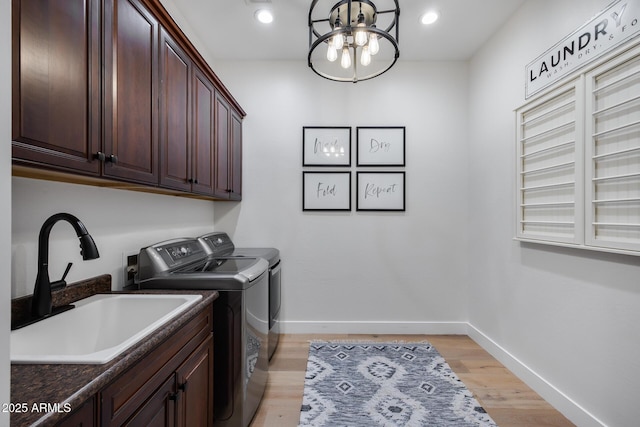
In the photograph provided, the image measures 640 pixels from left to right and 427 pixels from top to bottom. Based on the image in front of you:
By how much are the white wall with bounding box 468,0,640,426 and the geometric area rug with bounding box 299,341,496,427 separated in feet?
1.85

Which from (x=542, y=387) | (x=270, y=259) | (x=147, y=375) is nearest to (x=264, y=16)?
(x=270, y=259)

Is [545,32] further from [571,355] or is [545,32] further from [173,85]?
[173,85]

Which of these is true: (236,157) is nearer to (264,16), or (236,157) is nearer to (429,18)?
(264,16)

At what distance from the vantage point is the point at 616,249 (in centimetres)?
142

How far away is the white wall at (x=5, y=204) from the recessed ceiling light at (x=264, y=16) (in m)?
2.09

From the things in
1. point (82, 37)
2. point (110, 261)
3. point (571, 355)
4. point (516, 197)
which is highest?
point (82, 37)

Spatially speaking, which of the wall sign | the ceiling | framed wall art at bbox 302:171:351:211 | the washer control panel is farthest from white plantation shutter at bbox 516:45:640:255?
the washer control panel

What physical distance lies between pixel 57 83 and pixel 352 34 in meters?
1.31

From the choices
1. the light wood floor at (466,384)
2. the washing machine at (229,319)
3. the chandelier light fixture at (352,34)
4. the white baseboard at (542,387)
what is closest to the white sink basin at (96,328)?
the washing machine at (229,319)

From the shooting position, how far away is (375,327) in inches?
117

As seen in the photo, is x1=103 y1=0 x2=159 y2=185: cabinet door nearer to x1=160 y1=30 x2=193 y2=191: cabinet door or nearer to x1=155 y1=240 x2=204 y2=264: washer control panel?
x1=160 y1=30 x2=193 y2=191: cabinet door

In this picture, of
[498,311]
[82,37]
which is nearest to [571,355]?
[498,311]

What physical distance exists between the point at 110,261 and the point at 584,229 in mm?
2637

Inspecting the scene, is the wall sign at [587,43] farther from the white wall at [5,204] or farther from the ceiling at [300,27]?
the white wall at [5,204]
